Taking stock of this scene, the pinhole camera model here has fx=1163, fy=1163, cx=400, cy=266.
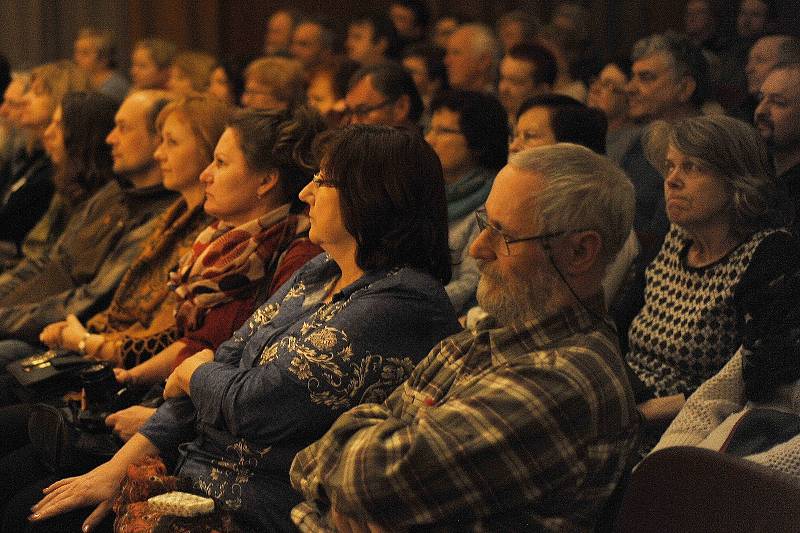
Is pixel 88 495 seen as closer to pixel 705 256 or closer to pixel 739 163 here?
pixel 705 256

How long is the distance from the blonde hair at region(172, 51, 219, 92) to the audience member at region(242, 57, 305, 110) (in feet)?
5.79

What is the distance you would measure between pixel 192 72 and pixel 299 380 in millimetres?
5350

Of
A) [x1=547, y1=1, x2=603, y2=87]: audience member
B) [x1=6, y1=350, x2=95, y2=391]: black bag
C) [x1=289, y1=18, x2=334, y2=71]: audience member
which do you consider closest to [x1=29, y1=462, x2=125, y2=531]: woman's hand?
[x1=6, y1=350, x2=95, y2=391]: black bag

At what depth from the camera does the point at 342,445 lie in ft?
6.68

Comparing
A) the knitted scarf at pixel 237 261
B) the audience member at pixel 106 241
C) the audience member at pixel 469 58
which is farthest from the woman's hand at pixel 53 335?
the audience member at pixel 469 58

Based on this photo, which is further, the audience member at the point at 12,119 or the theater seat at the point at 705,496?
the audience member at the point at 12,119

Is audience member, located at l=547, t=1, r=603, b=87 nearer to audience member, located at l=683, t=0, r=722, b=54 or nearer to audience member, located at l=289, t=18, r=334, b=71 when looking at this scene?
audience member, located at l=683, t=0, r=722, b=54

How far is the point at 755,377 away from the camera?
2609mm

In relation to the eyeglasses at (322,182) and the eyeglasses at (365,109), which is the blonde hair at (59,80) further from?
the eyeglasses at (322,182)

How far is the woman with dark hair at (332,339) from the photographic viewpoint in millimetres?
2352

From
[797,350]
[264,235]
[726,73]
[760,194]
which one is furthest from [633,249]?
[726,73]

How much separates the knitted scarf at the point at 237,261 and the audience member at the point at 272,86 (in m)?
2.31

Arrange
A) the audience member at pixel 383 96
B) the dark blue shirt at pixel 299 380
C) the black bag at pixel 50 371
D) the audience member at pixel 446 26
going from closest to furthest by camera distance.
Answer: the dark blue shirt at pixel 299 380
the black bag at pixel 50 371
the audience member at pixel 383 96
the audience member at pixel 446 26

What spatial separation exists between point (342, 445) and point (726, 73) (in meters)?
5.10
